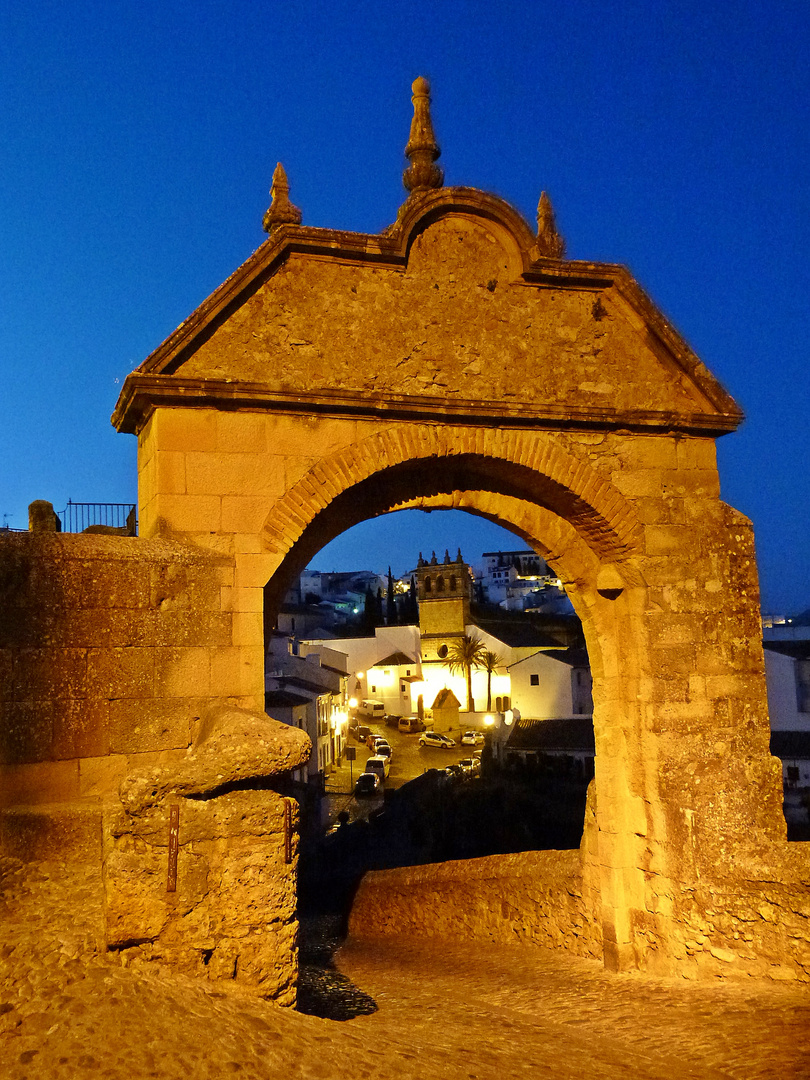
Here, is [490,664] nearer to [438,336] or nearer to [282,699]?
[282,699]

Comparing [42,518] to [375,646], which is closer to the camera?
[42,518]

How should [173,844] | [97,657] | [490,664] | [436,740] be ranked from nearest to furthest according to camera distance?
[173,844]
[97,657]
[436,740]
[490,664]

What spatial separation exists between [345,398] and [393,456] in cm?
51

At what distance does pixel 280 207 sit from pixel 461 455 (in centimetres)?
205

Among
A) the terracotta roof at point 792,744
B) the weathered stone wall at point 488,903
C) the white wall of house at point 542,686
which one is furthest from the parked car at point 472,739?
the weathered stone wall at point 488,903

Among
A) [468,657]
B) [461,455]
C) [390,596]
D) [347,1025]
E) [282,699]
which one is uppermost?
[390,596]

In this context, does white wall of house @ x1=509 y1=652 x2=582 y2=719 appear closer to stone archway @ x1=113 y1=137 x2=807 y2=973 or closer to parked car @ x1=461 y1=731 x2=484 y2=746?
parked car @ x1=461 y1=731 x2=484 y2=746

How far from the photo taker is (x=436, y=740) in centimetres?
4066

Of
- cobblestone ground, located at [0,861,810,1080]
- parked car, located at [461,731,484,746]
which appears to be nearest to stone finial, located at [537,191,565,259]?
cobblestone ground, located at [0,861,810,1080]

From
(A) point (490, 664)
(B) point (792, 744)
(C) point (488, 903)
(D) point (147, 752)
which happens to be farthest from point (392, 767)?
(D) point (147, 752)

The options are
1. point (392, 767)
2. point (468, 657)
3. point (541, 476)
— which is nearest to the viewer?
point (541, 476)

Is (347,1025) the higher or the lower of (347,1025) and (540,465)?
the lower

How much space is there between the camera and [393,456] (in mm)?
5922

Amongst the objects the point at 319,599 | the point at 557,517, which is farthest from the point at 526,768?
the point at 319,599
